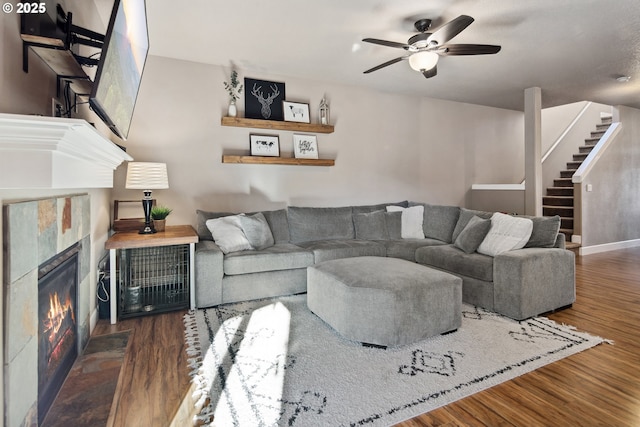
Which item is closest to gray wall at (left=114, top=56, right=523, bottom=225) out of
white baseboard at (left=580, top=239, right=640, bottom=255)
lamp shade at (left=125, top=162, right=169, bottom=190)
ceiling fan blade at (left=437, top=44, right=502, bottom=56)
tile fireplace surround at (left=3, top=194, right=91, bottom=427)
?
lamp shade at (left=125, top=162, right=169, bottom=190)

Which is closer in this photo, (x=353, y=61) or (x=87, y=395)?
(x=87, y=395)

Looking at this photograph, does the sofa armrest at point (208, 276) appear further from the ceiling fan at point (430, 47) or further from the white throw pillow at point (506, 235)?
the white throw pillow at point (506, 235)

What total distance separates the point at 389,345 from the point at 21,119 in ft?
6.96

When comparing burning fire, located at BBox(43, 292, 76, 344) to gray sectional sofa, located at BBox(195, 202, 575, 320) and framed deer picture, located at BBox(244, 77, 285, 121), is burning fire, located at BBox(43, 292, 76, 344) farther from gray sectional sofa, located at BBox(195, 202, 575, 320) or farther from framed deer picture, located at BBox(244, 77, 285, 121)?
framed deer picture, located at BBox(244, 77, 285, 121)

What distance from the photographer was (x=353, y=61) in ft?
12.2

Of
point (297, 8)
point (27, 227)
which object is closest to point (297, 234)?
point (297, 8)

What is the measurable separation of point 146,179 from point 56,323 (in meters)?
1.58

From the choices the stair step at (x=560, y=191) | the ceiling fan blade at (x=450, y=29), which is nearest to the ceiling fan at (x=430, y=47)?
the ceiling fan blade at (x=450, y=29)

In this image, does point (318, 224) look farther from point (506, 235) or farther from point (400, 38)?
point (400, 38)

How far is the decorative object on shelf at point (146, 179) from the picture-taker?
2990mm

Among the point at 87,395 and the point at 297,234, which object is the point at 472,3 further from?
the point at 87,395

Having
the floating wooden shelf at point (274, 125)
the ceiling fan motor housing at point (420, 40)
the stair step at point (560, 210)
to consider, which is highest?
the ceiling fan motor housing at point (420, 40)

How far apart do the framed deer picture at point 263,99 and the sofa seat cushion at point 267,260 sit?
1679 millimetres

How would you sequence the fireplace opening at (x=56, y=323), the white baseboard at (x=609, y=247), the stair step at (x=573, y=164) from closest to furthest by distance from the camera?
1. the fireplace opening at (x=56, y=323)
2. the white baseboard at (x=609, y=247)
3. the stair step at (x=573, y=164)
